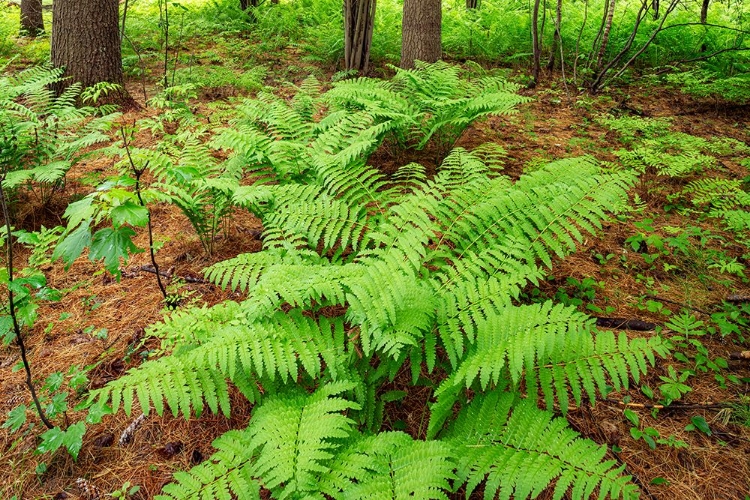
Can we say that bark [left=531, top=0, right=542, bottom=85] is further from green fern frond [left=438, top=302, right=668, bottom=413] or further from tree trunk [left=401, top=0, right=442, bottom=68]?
green fern frond [left=438, top=302, right=668, bottom=413]

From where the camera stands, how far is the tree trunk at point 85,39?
202 inches

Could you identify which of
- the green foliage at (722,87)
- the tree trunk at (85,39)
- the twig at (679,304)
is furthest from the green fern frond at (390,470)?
the green foliage at (722,87)

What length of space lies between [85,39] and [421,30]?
159 inches

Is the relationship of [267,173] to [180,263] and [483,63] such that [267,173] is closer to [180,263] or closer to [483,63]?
[180,263]

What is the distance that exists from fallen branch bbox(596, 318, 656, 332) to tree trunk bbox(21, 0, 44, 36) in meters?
11.5

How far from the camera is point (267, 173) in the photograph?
3.60 meters

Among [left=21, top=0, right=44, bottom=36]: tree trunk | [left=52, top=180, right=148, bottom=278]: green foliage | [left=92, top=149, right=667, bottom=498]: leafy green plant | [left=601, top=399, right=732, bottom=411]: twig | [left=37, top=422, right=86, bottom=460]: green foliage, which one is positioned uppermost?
[left=21, top=0, right=44, bottom=36]: tree trunk

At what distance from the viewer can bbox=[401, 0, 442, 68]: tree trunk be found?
578 cm

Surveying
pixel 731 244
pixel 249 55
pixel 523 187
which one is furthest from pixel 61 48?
pixel 731 244

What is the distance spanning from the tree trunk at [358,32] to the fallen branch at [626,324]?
5322mm

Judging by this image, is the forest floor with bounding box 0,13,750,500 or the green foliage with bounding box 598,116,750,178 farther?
the green foliage with bounding box 598,116,750,178

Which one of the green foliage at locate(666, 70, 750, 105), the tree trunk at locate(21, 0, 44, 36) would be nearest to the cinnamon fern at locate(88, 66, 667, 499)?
the green foliage at locate(666, 70, 750, 105)

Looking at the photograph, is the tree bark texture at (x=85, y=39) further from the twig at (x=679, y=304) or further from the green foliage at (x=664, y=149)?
the twig at (x=679, y=304)

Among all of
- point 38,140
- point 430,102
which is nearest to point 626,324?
point 430,102
